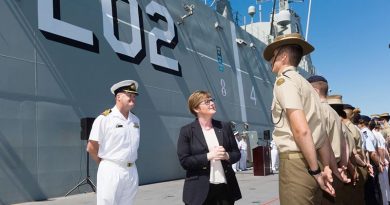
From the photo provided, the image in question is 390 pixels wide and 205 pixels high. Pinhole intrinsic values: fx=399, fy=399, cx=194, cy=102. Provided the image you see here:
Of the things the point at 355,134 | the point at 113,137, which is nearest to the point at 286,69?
the point at 113,137

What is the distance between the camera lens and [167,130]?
12.4m

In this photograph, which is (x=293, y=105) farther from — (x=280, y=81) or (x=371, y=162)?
(x=371, y=162)

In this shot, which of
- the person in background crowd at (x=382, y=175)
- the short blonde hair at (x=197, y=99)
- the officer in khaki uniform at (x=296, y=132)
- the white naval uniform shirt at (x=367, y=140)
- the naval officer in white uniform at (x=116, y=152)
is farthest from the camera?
the person in background crowd at (x=382, y=175)

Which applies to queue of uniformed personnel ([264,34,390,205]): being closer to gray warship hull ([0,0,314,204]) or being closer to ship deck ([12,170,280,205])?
ship deck ([12,170,280,205])

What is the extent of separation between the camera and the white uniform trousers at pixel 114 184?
3516 mm

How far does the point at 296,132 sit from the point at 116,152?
183cm

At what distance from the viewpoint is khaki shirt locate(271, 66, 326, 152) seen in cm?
251

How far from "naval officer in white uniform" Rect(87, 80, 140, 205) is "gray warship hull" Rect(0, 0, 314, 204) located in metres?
4.64

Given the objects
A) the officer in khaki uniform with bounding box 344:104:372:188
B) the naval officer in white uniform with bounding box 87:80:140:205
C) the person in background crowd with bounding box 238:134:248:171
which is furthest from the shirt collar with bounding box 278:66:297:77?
the person in background crowd with bounding box 238:134:248:171

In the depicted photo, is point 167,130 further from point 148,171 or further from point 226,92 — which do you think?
point 226,92

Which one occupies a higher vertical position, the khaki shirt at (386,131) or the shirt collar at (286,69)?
the shirt collar at (286,69)

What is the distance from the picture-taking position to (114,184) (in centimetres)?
353

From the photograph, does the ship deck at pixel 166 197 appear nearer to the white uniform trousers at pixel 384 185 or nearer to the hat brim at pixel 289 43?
the white uniform trousers at pixel 384 185

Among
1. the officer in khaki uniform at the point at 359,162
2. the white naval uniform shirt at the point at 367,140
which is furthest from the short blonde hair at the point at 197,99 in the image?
the white naval uniform shirt at the point at 367,140
